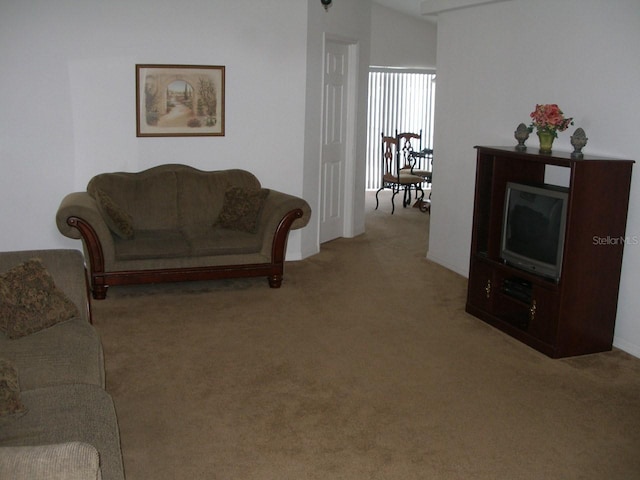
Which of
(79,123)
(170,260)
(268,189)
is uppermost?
(79,123)

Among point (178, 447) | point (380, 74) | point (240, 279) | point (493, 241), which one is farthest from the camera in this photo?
point (380, 74)

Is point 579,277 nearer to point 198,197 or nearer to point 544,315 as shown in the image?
point 544,315

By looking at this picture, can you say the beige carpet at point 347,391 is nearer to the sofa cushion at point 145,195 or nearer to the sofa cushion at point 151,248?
the sofa cushion at point 151,248

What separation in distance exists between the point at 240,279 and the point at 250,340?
57.8 inches

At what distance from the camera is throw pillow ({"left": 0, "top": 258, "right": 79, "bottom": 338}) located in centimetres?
332

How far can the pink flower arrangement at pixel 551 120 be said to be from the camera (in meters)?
4.65

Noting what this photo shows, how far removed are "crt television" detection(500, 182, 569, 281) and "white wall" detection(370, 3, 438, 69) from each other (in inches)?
237

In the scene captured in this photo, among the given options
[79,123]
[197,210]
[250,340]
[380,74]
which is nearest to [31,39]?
[79,123]

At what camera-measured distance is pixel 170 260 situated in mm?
5605

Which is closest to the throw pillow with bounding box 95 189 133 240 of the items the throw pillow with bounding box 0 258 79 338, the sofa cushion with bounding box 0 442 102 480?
the throw pillow with bounding box 0 258 79 338

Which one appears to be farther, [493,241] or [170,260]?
[170,260]

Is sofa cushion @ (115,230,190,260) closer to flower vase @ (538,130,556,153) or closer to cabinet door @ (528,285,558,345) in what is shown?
cabinet door @ (528,285,558,345)

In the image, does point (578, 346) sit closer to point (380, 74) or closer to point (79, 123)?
point (79, 123)

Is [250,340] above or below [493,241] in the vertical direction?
below
